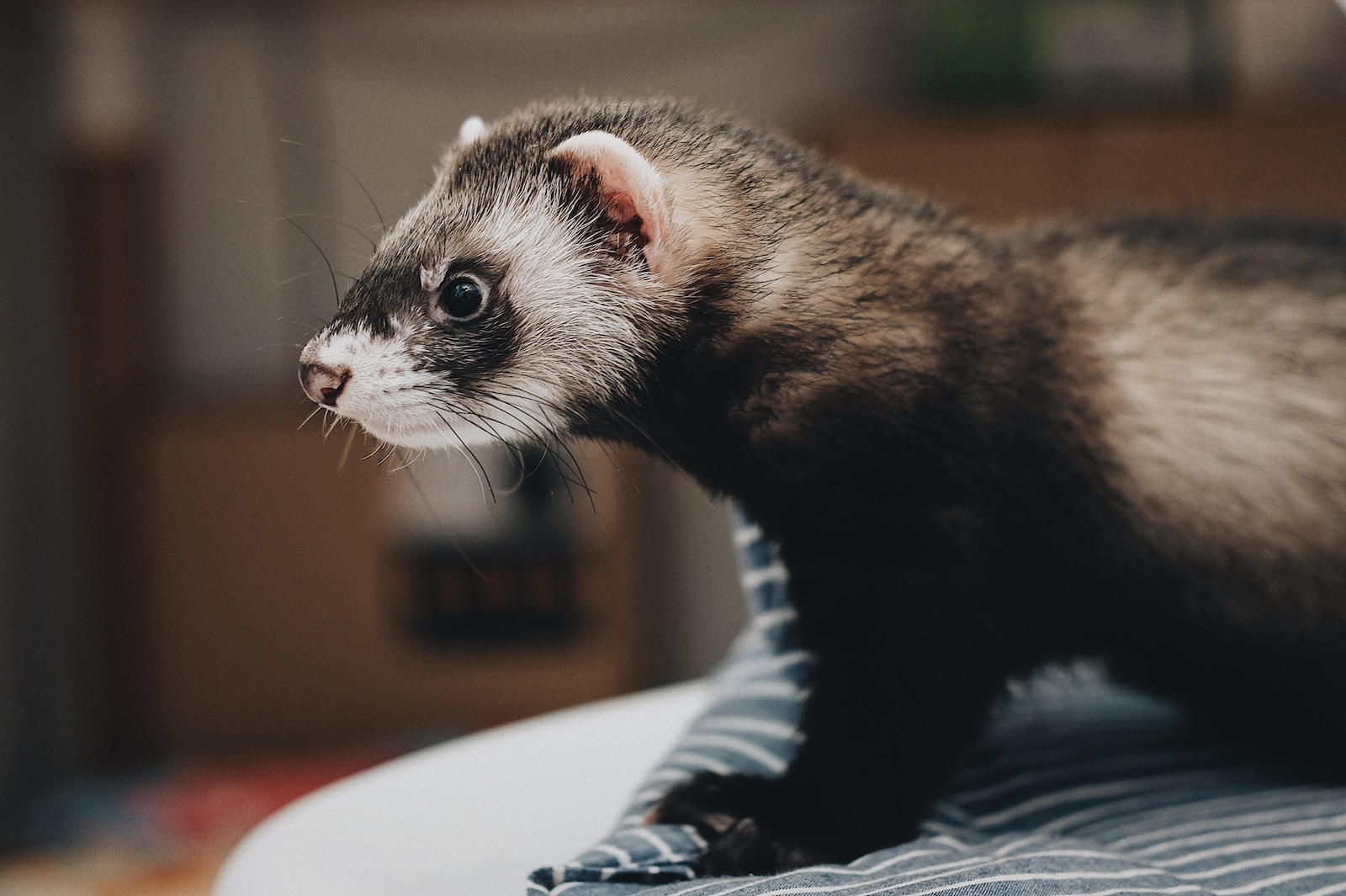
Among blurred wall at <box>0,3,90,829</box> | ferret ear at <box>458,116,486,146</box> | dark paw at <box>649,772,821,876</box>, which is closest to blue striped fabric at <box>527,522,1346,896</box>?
dark paw at <box>649,772,821,876</box>

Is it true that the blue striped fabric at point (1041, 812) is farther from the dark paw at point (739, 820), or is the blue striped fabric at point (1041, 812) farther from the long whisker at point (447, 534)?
the long whisker at point (447, 534)

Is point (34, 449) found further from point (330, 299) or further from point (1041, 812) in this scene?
point (1041, 812)

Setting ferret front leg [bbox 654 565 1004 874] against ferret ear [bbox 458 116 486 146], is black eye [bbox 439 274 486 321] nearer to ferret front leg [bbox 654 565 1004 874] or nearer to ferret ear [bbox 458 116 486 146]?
ferret ear [bbox 458 116 486 146]

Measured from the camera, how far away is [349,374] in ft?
1.61

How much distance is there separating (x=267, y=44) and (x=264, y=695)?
1316 mm

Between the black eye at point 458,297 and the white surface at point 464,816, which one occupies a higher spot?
the black eye at point 458,297

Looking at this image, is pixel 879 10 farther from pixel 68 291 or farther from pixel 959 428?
pixel 959 428

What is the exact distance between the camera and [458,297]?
517 millimetres

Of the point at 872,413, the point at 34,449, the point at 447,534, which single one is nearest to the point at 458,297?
the point at 872,413

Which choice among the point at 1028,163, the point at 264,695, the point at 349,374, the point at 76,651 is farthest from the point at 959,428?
the point at 76,651

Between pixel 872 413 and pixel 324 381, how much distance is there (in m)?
0.25

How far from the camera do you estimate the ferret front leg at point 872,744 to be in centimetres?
49

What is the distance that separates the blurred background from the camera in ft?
6.31

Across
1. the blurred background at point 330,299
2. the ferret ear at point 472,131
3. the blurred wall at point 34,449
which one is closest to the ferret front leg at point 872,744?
the ferret ear at point 472,131
